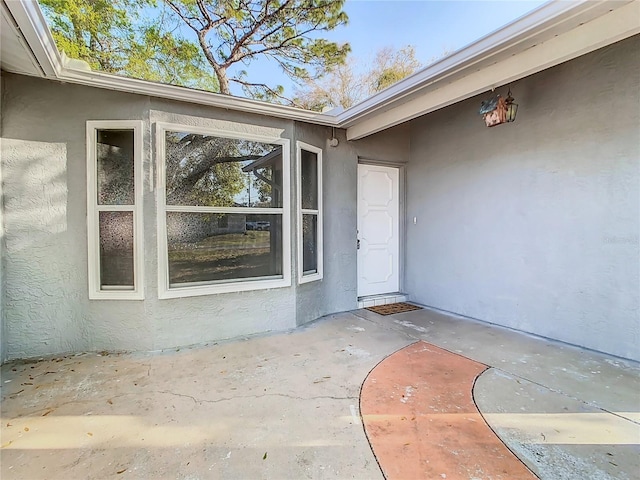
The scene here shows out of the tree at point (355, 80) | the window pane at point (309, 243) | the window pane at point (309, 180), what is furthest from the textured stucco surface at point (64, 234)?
the tree at point (355, 80)

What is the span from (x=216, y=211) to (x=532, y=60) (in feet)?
10.9

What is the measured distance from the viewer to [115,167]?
3322mm

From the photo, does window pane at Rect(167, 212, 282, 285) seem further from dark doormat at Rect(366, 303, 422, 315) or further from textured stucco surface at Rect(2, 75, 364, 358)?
dark doormat at Rect(366, 303, 422, 315)

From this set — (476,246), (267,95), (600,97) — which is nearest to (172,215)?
(476,246)

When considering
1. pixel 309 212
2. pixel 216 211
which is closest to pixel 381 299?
pixel 309 212

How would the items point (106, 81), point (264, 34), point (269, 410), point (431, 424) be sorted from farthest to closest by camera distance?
point (264, 34) → point (106, 81) → point (269, 410) → point (431, 424)

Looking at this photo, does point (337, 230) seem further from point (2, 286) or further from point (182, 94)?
point (2, 286)

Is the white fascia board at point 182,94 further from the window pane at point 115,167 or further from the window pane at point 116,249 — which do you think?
the window pane at point 116,249

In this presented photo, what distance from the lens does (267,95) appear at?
8.36 metres

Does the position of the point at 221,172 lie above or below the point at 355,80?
below


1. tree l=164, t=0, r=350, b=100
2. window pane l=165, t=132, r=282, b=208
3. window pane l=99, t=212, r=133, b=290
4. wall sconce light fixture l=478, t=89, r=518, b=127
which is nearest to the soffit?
window pane l=165, t=132, r=282, b=208

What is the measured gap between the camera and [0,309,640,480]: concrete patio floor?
1.77 m

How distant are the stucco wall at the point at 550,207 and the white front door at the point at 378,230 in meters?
0.64

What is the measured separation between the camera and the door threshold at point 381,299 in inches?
199
